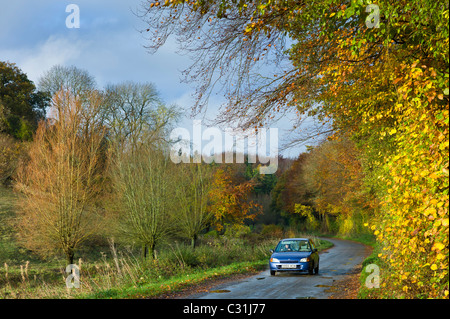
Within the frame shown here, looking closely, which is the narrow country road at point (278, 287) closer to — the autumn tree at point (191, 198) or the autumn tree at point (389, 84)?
the autumn tree at point (389, 84)

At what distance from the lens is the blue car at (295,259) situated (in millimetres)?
15875

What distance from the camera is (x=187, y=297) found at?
11102 millimetres

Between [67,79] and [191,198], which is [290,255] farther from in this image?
[67,79]

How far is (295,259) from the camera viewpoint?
16031 mm

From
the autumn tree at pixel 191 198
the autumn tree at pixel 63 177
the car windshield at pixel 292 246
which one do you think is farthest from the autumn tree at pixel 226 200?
the car windshield at pixel 292 246

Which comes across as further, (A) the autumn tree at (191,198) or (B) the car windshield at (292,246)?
(A) the autumn tree at (191,198)

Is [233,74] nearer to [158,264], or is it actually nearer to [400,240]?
[400,240]

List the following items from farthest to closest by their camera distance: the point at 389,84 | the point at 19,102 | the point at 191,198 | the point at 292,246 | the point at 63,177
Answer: the point at 19,102 < the point at 191,198 < the point at 63,177 < the point at 292,246 < the point at 389,84

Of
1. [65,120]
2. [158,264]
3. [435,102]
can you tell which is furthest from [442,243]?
[65,120]

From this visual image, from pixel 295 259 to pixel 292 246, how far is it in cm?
173

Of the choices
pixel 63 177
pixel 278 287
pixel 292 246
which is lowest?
pixel 278 287

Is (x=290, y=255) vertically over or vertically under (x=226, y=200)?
under

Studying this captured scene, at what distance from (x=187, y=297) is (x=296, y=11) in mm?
7936

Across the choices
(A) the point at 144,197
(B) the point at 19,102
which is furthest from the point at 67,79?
(A) the point at 144,197
